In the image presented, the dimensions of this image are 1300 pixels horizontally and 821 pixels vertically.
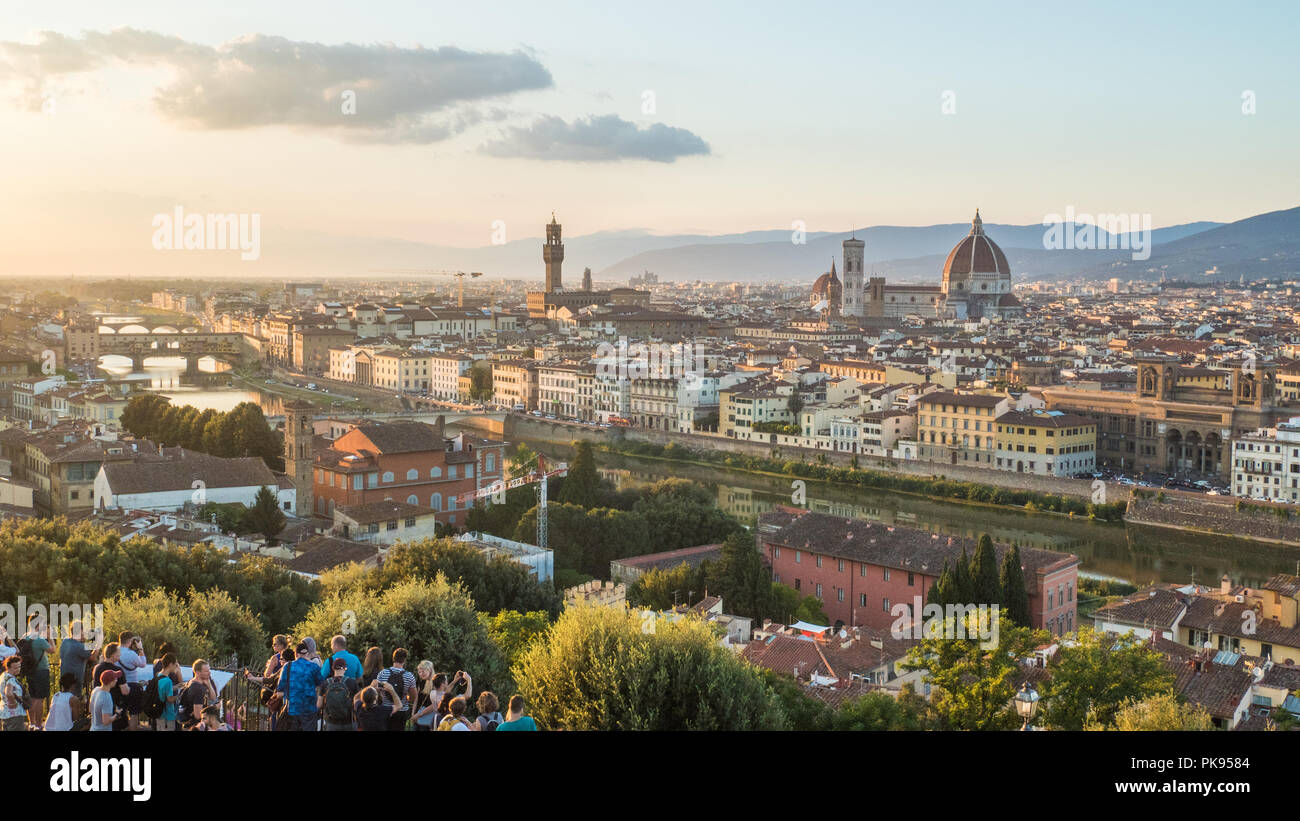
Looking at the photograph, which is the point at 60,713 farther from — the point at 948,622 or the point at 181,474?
the point at 181,474

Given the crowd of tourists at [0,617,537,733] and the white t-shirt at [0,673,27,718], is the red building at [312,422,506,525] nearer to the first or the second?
the crowd of tourists at [0,617,537,733]

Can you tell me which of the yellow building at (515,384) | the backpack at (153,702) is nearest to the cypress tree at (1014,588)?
the backpack at (153,702)

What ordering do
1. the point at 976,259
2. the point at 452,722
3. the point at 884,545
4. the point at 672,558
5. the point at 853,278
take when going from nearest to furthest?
1. the point at 452,722
2. the point at 884,545
3. the point at 672,558
4. the point at 853,278
5. the point at 976,259

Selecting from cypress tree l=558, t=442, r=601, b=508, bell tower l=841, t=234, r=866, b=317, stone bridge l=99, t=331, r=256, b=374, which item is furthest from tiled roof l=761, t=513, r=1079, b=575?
bell tower l=841, t=234, r=866, b=317

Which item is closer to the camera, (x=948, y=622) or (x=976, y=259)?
(x=948, y=622)
